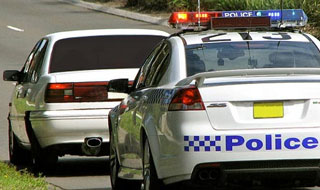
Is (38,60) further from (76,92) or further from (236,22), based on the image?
(236,22)

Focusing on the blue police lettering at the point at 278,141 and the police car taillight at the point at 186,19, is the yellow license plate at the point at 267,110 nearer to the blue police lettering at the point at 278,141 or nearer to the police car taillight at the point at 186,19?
the blue police lettering at the point at 278,141

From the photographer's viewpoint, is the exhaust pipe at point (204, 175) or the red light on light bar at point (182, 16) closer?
the exhaust pipe at point (204, 175)

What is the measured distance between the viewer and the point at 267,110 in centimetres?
765

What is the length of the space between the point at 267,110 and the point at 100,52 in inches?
204

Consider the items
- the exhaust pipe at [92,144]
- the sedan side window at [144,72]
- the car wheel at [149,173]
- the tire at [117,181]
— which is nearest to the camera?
the car wheel at [149,173]

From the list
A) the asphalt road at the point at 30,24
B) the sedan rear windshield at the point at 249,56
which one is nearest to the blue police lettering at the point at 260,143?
the sedan rear windshield at the point at 249,56

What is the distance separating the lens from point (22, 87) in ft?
42.5

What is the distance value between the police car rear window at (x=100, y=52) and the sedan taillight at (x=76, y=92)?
557mm

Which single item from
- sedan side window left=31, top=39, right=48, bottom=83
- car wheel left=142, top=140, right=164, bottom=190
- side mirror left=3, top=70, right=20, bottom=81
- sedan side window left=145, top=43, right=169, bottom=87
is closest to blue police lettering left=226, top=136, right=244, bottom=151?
car wheel left=142, top=140, right=164, bottom=190

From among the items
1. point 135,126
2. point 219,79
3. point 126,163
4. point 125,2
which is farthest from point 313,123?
point 125,2

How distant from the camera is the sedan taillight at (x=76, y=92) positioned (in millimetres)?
11625

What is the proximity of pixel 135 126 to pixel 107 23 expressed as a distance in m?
25.6

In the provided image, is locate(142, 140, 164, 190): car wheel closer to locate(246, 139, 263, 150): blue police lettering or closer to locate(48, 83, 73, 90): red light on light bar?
locate(246, 139, 263, 150): blue police lettering

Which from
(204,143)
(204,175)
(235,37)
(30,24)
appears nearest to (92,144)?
(235,37)
